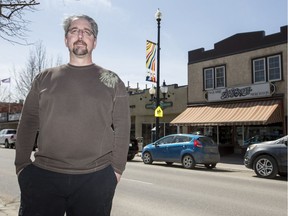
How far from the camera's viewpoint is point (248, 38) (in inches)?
851

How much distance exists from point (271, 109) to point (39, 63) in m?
24.9

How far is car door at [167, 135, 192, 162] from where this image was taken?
1602cm

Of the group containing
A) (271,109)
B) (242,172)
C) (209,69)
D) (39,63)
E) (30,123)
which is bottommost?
(242,172)

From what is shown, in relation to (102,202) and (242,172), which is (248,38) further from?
(102,202)

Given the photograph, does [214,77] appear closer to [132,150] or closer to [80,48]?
[132,150]

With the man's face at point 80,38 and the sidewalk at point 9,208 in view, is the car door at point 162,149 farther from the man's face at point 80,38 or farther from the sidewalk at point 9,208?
the man's face at point 80,38

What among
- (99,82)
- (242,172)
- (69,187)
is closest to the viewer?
(69,187)

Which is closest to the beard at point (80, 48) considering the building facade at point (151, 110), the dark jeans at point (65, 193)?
the dark jeans at point (65, 193)

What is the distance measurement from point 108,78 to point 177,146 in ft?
44.9

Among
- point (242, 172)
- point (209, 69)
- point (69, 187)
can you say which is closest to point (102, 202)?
point (69, 187)

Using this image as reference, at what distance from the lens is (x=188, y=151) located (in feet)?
51.3

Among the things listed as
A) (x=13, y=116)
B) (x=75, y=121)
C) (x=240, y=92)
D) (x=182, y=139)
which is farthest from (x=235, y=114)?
(x=13, y=116)

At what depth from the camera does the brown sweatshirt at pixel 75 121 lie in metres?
2.52

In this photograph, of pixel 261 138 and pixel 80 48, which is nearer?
pixel 80 48
